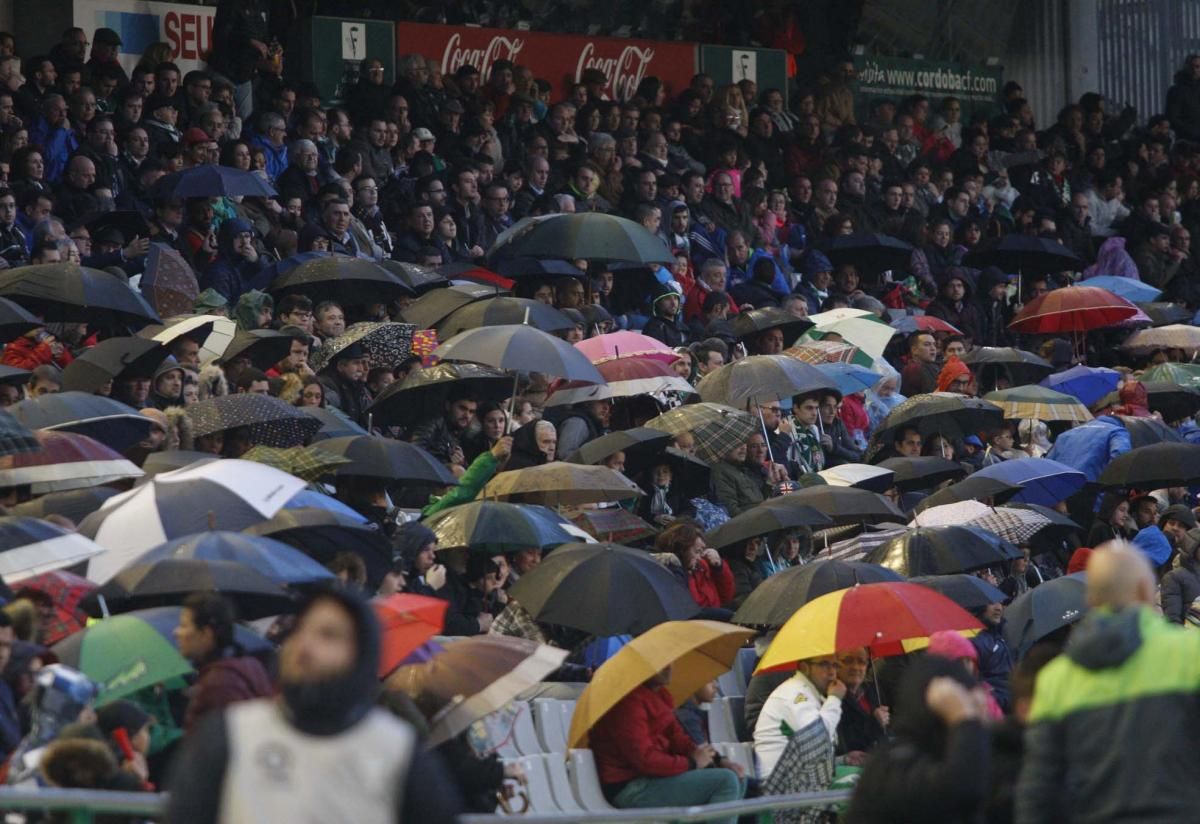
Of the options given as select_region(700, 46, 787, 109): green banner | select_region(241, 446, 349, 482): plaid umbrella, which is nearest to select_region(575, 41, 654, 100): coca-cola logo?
select_region(700, 46, 787, 109): green banner

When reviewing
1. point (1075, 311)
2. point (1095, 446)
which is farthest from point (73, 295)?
point (1075, 311)

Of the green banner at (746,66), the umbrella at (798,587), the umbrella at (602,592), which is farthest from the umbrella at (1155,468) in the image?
the green banner at (746,66)

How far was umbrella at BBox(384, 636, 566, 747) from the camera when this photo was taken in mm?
9148

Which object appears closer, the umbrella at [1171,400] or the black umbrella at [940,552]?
the black umbrella at [940,552]

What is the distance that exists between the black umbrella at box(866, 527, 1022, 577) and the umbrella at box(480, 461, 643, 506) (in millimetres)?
1520

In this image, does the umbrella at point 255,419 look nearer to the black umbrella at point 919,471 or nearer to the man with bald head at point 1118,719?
the black umbrella at point 919,471

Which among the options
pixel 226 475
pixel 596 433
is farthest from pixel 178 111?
pixel 226 475

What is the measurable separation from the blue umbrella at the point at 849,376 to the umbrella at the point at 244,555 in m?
A: 8.84

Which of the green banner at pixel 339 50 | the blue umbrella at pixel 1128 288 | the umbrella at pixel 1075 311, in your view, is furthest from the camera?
the green banner at pixel 339 50

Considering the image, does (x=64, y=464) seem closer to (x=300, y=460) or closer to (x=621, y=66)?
(x=300, y=460)

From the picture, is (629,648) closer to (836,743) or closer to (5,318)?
(836,743)

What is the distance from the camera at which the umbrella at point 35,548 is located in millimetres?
9477

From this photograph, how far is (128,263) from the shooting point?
17.4 m

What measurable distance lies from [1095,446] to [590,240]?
4.14 meters
